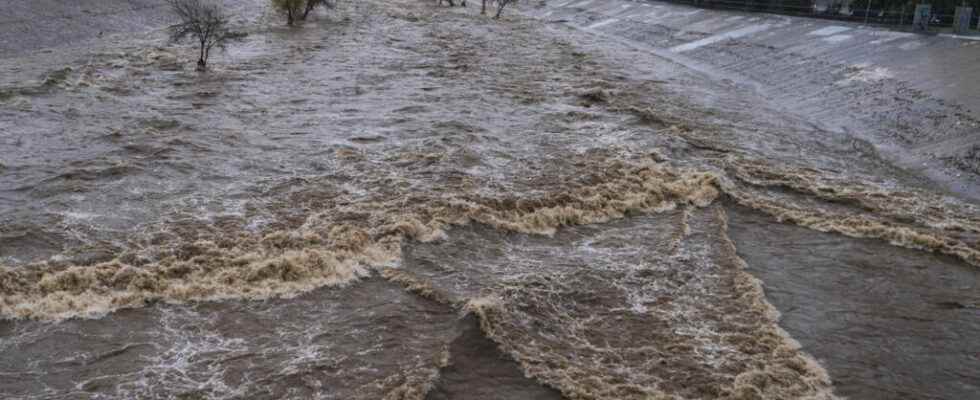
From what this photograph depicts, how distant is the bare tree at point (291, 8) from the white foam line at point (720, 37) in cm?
1375

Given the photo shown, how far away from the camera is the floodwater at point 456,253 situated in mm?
6141

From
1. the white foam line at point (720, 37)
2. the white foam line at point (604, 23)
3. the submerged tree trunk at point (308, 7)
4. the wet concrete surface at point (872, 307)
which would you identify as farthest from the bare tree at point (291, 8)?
the wet concrete surface at point (872, 307)

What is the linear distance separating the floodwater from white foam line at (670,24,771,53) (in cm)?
1142

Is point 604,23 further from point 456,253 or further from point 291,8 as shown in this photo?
point 456,253

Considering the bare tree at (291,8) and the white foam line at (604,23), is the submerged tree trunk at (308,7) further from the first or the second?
the white foam line at (604,23)

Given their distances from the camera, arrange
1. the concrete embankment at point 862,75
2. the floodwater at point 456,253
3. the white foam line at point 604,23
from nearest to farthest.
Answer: the floodwater at point 456,253 < the concrete embankment at point 862,75 < the white foam line at point 604,23

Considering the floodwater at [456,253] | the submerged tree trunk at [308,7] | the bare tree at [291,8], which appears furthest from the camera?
the submerged tree trunk at [308,7]

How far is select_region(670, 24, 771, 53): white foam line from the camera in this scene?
1063 inches

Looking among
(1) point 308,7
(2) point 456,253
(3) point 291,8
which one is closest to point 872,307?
(2) point 456,253

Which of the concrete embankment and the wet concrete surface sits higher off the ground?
the concrete embankment

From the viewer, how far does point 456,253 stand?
8445 mm

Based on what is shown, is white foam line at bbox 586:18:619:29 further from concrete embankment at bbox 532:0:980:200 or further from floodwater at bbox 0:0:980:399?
floodwater at bbox 0:0:980:399

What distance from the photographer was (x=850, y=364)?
6.48 meters

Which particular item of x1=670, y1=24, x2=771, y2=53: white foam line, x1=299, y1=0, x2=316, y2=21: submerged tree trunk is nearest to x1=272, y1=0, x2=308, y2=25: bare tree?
x1=299, y1=0, x2=316, y2=21: submerged tree trunk
